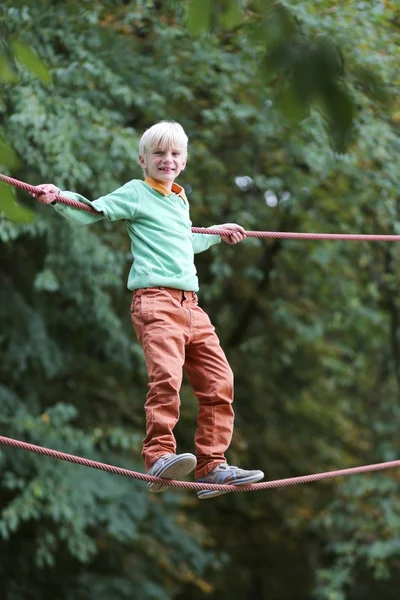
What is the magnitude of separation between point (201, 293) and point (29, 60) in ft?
21.5

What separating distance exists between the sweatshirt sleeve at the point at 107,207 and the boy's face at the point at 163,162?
8 centimetres

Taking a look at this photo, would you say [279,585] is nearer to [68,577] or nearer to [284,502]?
[284,502]

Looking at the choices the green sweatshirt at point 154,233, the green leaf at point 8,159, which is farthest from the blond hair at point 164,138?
the green leaf at point 8,159

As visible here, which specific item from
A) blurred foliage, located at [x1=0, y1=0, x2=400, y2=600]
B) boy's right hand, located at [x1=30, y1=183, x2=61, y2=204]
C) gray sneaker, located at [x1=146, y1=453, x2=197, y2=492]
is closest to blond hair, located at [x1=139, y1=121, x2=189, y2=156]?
boy's right hand, located at [x1=30, y1=183, x2=61, y2=204]

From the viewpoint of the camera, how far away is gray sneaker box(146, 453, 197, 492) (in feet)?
10.7

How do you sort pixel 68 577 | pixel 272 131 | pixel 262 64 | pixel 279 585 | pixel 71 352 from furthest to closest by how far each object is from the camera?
pixel 279 585 → pixel 68 577 → pixel 71 352 → pixel 272 131 → pixel 262 64

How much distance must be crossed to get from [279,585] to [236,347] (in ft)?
13.5

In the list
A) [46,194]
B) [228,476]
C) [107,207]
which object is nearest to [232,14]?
[46,194]

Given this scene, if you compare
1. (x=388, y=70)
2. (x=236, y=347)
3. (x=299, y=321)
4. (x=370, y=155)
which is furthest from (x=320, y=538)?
(x=388, y=70)

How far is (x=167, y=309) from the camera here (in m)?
3.43

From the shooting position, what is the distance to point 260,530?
42.4 ft

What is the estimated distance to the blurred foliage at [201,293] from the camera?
696cm

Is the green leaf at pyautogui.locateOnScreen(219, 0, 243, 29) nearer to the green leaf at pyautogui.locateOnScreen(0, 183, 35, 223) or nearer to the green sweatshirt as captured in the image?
the green leaf at pyautogui.locateOnScreen(0, 183, 35, 223)

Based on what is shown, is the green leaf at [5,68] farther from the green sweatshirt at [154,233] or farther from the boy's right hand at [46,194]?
the green sweatshirt at [154,233]
